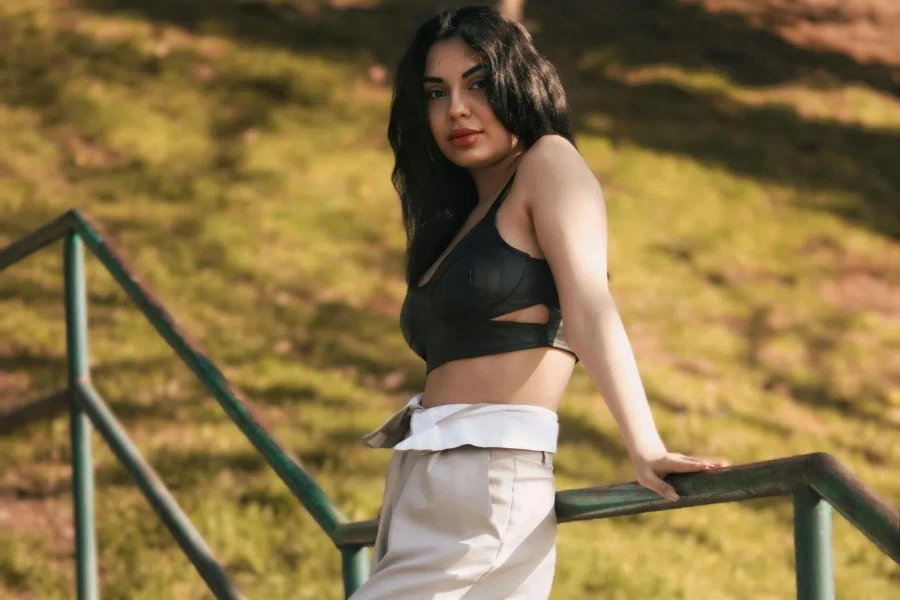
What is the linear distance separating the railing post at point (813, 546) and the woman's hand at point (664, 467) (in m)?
0.15

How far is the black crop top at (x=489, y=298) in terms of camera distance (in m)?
1.91

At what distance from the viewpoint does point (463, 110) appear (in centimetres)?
215

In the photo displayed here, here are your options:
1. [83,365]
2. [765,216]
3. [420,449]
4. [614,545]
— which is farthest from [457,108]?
[765,216]

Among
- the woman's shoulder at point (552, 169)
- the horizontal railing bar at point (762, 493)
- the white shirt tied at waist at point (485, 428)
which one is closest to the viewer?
the horizontal railing bar at point (762, 493)

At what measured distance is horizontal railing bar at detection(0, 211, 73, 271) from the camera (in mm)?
3154

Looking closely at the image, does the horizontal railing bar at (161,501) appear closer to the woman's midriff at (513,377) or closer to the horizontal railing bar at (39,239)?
the horizontal railing bar at (39,239)

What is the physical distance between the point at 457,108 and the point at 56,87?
19.2ft

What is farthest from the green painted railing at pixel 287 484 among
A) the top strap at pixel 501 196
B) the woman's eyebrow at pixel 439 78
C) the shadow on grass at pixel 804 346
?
the shadow on grass at pixel 804 346

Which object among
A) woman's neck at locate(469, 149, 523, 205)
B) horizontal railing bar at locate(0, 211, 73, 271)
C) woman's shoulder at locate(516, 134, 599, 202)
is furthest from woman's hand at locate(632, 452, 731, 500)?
horizontal railing bar at locate(0, 211, 73, 271)

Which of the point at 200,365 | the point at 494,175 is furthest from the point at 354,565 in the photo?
the point at 494,175

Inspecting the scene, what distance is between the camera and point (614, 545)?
14.9ft

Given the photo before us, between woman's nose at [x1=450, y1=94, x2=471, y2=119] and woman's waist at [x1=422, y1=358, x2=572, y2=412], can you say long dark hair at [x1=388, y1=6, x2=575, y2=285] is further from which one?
woman's waist at [x1=422, y1=358, x2=572, y2=412]

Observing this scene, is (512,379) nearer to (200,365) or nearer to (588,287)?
(588,287)

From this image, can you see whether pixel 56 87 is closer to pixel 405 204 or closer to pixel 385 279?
pixel 385 279
